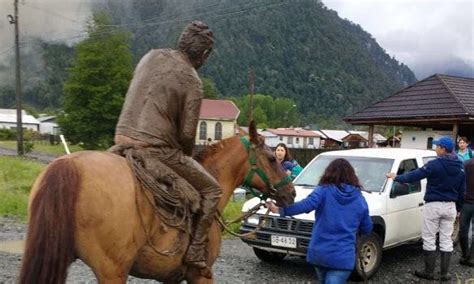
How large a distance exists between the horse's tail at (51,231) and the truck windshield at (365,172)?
5.83m

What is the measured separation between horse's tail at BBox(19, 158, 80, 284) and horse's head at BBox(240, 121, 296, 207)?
1833 mm

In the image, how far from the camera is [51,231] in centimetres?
282

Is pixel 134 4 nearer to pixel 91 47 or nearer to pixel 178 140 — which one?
pixel 91 47

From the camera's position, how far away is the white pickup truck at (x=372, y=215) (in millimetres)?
7133

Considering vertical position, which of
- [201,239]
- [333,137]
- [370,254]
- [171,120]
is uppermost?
[171,120]

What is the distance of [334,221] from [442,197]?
342cm

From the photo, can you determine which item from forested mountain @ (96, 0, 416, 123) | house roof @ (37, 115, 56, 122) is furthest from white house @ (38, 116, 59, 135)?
forested mountain @ (96, 0, 416, 123)

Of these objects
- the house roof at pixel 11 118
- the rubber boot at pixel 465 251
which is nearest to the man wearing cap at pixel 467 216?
the rubber boot at pixel 465 251

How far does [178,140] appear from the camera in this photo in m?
3.66

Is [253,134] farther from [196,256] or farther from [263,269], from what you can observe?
[263,269]

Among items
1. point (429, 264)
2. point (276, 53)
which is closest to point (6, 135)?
point (429, 264)

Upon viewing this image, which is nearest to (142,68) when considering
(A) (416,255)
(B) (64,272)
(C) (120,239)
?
(C) (120,239)

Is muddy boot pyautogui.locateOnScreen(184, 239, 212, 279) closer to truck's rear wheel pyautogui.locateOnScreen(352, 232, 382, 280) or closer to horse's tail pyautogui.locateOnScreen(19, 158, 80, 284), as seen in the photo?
horse's tail pyautogui.locateOnScreen(19, 158, 80, 284)

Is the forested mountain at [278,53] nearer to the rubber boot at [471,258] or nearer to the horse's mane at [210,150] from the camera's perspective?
the rubber boot at [471,258]
